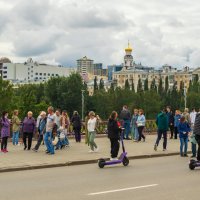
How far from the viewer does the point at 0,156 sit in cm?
2034

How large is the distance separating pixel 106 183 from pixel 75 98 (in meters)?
93.4

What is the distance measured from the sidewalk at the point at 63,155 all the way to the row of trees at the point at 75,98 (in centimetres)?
5790

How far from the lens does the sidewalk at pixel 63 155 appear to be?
59.0ft

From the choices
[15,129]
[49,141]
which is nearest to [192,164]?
[49,141]

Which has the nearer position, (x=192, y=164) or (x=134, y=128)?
(x=192, y=164)

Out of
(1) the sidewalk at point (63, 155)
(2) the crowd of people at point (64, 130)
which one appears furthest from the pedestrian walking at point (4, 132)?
(1) the sidewalk at point (63, 155)

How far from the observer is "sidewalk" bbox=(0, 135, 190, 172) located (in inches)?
708

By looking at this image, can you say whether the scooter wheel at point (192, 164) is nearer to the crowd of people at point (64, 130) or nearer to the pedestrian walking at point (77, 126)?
the crowd of people at point (64, 130)

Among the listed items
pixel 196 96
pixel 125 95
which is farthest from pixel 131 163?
pixel 196 96

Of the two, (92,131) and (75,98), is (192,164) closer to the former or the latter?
(92,131)

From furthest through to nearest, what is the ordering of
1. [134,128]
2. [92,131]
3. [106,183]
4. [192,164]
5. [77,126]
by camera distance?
[134,128] < [77,126] < [92,131] < [192,164] < [106,183]

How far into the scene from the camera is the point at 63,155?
21250 millimetres

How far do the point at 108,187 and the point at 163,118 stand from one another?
1104 cm

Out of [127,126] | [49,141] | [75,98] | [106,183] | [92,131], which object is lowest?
[106,183]
